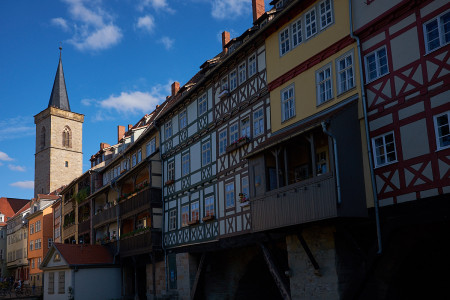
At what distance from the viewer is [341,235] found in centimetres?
1638

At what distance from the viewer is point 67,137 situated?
87.6 meters

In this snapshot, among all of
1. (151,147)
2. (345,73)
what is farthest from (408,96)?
(151,147)

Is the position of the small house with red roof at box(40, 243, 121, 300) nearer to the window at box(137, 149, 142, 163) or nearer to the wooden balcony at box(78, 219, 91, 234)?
the wooden balcony at box(78, 219, 91, 234)

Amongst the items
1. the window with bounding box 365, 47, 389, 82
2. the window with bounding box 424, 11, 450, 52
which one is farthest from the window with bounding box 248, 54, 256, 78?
the window with bounding box 424, 11, 450, 52

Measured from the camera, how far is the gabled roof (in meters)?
34.9

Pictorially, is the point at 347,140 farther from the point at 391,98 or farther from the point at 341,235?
the point at 341,235

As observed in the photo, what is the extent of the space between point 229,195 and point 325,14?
9.28 metres

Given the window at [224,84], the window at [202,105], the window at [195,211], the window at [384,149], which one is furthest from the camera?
the window at [202,105]

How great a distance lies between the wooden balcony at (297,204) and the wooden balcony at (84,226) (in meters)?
26.8

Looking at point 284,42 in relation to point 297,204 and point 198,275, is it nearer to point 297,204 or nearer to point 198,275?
point 297,204

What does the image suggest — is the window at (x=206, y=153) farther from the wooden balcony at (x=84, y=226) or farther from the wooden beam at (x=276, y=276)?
the wooden balcony at (x=84, y=226)

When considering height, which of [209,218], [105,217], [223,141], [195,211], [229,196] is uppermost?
[223,141]

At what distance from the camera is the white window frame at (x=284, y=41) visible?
19469 mm

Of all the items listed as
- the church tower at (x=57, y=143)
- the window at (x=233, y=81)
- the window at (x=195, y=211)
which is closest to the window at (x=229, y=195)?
the window at (x=195, y=211)
